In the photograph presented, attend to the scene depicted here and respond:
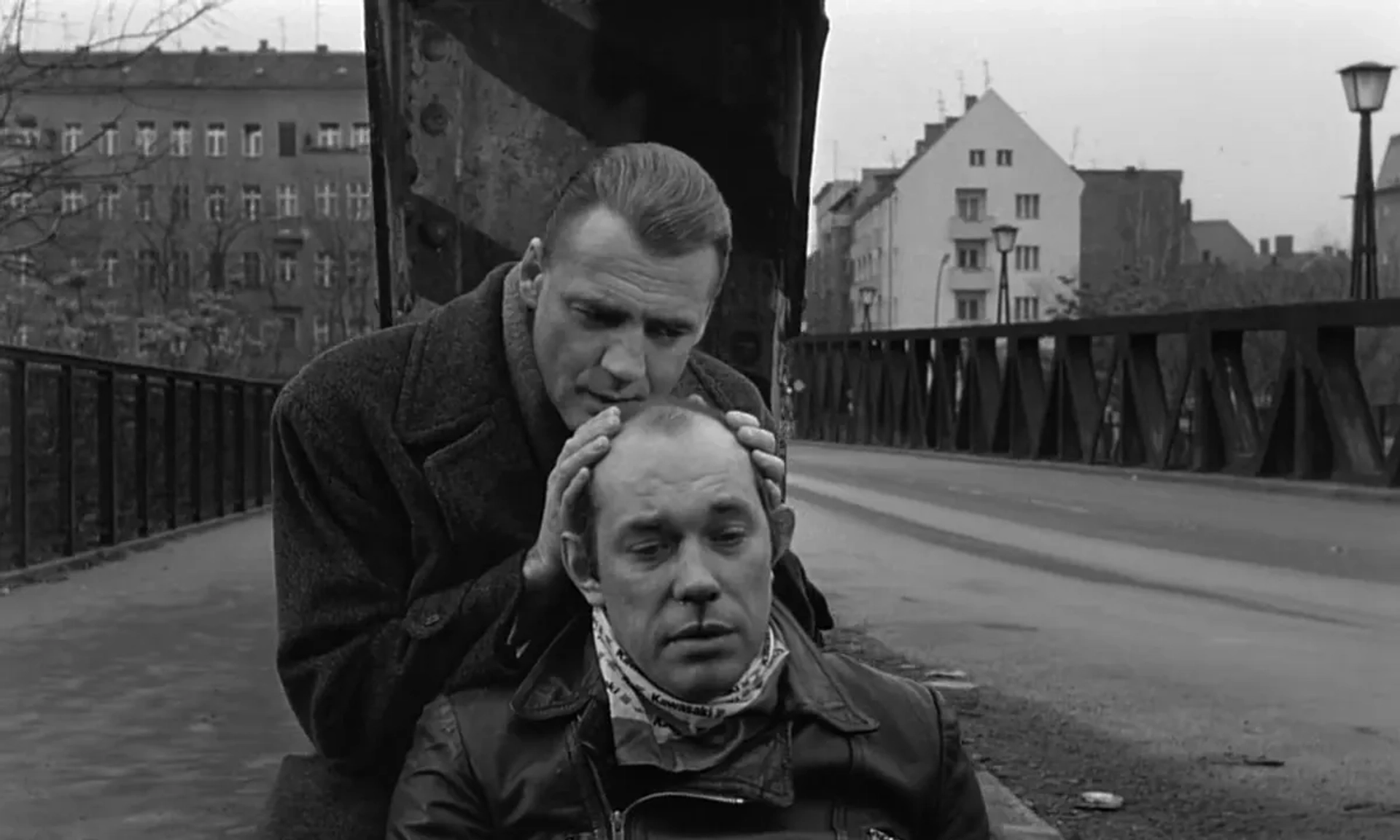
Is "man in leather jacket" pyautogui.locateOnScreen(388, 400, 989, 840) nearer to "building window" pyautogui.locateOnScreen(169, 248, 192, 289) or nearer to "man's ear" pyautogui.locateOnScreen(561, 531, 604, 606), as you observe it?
"man's ear" pyautogui.locateOnScreen(561, 531, 604, 606)

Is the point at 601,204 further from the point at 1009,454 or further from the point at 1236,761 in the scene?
the point at 1009,454

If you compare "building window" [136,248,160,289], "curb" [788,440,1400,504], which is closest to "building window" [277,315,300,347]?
"building window" [136,248,160,289]

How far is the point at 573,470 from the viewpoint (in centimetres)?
262

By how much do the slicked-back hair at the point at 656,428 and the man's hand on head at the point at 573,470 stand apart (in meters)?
0.01

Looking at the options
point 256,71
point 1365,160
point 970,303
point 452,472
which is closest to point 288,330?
point 256,71

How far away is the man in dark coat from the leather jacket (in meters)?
0.24

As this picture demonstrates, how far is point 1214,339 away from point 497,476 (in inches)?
841

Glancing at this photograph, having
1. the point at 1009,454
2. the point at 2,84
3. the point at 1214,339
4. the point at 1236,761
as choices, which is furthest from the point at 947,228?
the point at 1236,761

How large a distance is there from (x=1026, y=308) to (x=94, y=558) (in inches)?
3818

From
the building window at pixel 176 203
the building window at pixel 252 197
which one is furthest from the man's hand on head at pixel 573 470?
the building window at pixel 252 197

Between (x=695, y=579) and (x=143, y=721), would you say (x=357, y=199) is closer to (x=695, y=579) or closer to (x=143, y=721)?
(x=143, y=721)

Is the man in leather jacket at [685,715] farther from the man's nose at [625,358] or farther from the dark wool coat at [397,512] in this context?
the dark wool coat at [397,512]

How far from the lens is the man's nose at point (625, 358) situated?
2.84 metres

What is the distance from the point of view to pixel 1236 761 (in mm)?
6590
